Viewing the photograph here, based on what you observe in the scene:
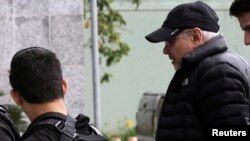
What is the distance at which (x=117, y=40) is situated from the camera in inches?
451

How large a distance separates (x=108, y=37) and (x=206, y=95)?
7420 millimetres

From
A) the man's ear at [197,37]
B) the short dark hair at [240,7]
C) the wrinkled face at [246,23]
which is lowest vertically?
the man's ear at [197,37]

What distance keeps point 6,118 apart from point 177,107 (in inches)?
30.8

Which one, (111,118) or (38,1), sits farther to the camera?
(111,118)

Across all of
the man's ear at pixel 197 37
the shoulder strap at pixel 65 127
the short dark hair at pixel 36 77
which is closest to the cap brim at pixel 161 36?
the man's ear at pixel 197 37

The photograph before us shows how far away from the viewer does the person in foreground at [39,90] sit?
3.76m

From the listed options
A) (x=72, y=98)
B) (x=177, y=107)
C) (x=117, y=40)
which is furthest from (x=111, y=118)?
(x=177, y=107)

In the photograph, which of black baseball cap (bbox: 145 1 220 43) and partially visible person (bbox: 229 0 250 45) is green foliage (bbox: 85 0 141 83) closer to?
black baseball cap (bbox: 145 1 220 43)

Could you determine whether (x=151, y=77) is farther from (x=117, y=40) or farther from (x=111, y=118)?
(x=117, y=40)

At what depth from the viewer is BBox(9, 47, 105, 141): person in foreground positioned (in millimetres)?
3760

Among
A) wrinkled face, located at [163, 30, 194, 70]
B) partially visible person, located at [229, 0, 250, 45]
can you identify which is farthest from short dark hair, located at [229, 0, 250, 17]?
wrinkled face, located at [163, 30, 194, 70]

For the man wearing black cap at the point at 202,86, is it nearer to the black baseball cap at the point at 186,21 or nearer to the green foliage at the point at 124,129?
the black baseball cap at the point at 186,21

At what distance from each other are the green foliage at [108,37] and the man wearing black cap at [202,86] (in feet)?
22.1

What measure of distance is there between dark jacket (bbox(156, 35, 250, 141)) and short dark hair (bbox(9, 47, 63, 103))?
683mm
